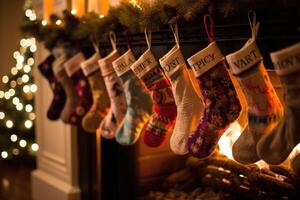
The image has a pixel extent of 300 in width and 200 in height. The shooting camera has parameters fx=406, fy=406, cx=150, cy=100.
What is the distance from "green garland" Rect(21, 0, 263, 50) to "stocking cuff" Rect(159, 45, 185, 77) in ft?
0.39

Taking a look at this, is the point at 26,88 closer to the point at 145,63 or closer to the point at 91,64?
the point at 91,64

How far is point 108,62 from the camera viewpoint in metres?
1.97

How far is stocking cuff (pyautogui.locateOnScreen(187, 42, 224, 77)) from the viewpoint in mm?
1457

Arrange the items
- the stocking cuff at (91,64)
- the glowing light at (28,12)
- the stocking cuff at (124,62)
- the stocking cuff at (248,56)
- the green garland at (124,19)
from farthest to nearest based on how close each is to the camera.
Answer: the glowing light at (28,12), the stocking cuff at (91,64), the stocking cuff at (124,62), the green garland at (124,19), the stocking cuff at (248,56)

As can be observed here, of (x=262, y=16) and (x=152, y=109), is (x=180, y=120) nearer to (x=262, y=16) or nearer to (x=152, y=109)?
(x=152, y=109)

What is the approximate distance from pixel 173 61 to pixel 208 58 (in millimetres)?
173

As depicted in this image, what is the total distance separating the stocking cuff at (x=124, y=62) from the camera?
184 cm

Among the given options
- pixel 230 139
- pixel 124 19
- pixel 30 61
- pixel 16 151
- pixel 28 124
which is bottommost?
pixel 16 151

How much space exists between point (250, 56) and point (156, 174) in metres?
1.28

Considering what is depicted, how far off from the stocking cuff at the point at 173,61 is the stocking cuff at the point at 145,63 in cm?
12

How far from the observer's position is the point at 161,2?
1.59 meters

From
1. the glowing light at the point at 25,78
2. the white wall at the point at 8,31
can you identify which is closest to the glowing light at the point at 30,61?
the glowing light at the point at 25,78

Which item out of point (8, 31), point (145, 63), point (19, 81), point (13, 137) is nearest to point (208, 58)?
point (145, 63)

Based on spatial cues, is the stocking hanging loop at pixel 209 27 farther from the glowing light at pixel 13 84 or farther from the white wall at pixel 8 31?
the white wall at pixel 8 31
